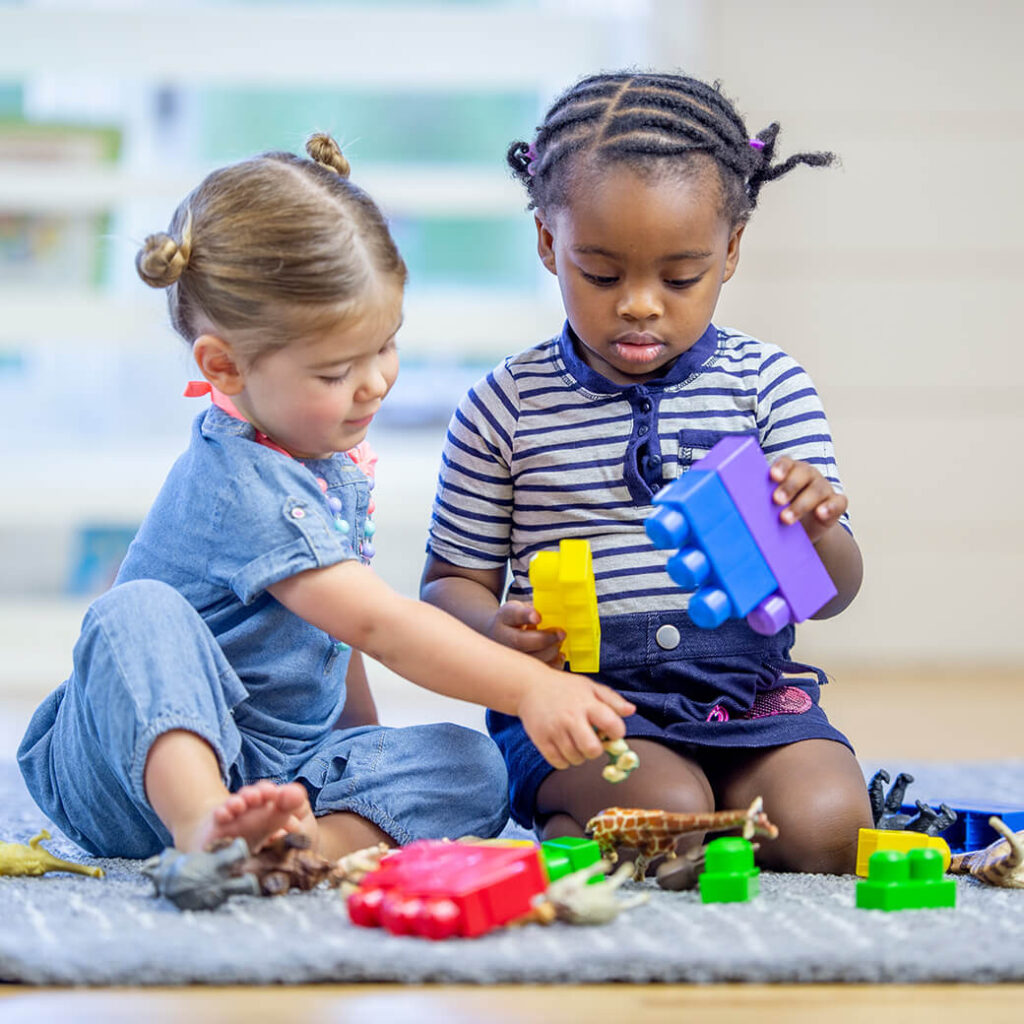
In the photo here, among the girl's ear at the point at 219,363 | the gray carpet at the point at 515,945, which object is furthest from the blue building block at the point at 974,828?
the girl's ear at the point at 219,363

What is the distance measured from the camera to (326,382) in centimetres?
96

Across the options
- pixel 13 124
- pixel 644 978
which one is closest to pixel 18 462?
pixel 13 124

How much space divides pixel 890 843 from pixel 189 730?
458 millimetres

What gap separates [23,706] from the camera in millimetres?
1996

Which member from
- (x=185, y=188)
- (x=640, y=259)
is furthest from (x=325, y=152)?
(x=185, y=188)

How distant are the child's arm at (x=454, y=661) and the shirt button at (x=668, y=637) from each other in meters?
0.20

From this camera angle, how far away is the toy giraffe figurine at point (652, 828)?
894 millimetres

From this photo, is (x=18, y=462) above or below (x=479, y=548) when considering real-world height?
above

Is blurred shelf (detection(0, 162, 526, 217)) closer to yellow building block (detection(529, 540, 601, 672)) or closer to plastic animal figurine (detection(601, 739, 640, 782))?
yellow building block (detection(529, 540, 601, 672))

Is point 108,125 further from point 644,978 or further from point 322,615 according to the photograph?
point 644,978

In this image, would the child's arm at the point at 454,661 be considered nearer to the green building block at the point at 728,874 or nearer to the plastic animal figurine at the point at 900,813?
the green building block at the point at 728,874

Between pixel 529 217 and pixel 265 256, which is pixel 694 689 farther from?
pixel 529 217

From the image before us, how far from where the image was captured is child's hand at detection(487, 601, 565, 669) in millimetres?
956

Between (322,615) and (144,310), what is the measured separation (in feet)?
5.11
